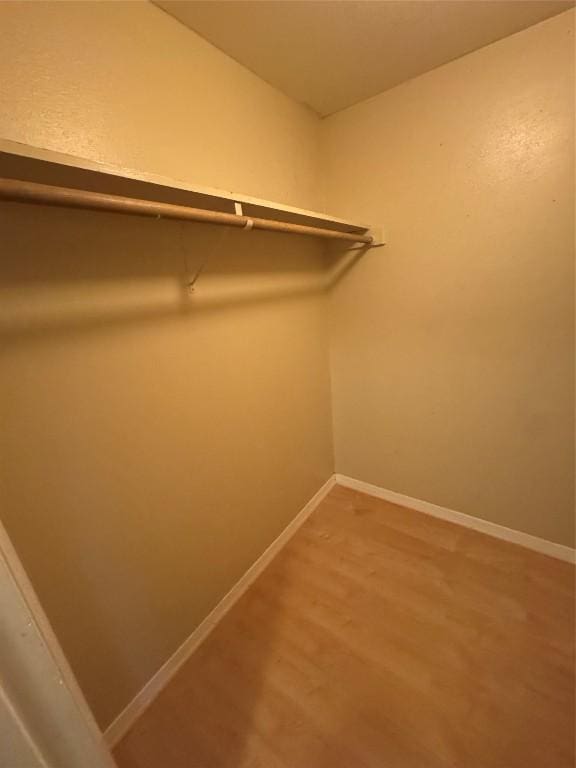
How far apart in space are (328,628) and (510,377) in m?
1.37

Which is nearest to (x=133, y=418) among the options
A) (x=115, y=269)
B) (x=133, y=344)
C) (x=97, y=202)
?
(x=133, y=344)

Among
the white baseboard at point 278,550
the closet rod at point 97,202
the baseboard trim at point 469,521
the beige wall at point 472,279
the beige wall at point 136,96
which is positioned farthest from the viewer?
the baseboard trim at point 469,521

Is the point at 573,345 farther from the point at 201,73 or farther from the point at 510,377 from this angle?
the point at 201,73

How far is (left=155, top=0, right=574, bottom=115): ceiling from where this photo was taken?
41.2 inches

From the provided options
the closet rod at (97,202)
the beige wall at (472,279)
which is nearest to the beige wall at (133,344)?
the closet rod at (97,202)

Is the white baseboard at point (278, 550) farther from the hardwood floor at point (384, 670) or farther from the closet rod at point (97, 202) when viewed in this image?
the closet rod at point (97, 202)

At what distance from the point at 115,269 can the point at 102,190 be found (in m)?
0.22

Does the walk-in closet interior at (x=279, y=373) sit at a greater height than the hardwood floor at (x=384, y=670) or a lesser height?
greater

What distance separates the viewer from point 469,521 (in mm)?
1797

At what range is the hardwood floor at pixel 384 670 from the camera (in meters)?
1.01

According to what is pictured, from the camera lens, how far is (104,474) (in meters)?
1.00

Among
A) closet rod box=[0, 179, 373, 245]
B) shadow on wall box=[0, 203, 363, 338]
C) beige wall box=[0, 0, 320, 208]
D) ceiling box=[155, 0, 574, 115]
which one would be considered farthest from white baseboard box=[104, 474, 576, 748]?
ceiling box=[155, 0, 574, 115]

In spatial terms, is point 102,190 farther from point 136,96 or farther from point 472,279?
point 472,279

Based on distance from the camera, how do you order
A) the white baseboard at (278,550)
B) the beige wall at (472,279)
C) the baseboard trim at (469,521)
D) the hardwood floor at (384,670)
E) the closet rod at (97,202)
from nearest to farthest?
1. the closet rod at (97,202)
2. the hardwood floor at (384,670)
3. the white baseboard at (278,550)
4. the beige wall at (472,279)
5. the baseboard trim at (469,521)
